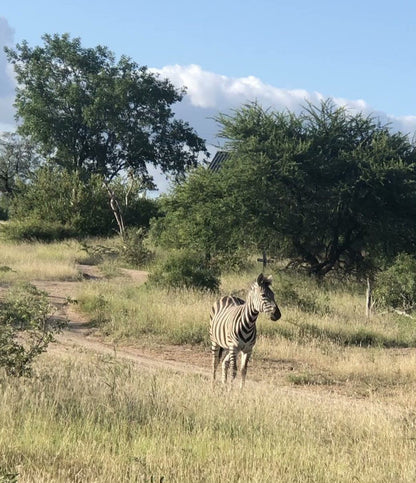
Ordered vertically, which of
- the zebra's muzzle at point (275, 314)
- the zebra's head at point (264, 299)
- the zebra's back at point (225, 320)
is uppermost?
the zebra's head at point (264, 299)

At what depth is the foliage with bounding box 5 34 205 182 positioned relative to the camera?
50.6 meters

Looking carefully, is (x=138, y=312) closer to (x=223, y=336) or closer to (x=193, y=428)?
(x=223, y=336)

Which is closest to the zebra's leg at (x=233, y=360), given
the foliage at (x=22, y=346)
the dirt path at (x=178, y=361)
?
the dirt path at (x=178, y=361)

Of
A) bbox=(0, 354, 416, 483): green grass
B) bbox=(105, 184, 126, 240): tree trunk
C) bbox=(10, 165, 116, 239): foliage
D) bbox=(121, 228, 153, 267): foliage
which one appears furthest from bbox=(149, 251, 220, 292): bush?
bbox=(10, 165, 116, 239): foliage

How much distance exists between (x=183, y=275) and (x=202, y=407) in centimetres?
1286

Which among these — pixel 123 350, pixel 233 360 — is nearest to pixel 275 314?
pixel 233 360

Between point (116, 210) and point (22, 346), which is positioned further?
point (116, 210)

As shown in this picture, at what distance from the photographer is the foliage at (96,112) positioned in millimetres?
50562

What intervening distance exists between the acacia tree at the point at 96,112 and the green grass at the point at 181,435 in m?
44.0

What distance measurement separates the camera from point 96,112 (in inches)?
1951

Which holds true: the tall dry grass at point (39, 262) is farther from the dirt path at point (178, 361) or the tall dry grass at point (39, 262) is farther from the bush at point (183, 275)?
the dirt path at point (178, 361)

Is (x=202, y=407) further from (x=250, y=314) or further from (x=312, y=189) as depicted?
(x=312, y=189)

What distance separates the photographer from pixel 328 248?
28.2 meters

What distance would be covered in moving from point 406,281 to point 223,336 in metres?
9.92
